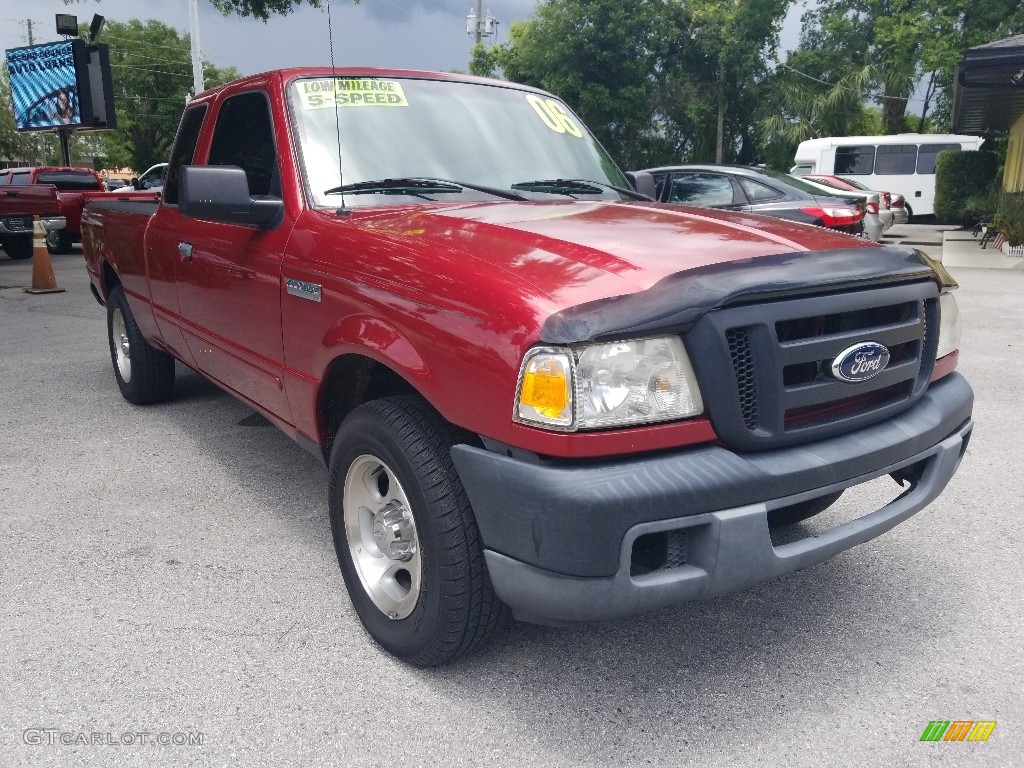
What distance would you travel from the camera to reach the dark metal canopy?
1337 centimetres

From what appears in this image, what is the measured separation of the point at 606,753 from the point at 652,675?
38 cm

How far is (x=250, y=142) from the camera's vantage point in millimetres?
3533

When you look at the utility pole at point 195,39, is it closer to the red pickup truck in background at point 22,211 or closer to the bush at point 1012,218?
the red pickup truck in background at point 22,211

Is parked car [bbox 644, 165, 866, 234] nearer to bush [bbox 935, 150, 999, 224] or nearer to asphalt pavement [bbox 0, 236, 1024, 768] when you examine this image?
asphalt pavement [bbox 0, 236, 1024, 768]

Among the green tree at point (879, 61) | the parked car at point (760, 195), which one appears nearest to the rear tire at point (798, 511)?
the parked car at point (760, 195)

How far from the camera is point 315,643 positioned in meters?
2.68

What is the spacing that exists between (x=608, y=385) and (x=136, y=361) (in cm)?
400

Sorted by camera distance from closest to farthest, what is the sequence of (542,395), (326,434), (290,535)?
(542,395) → (326,434) → (290,535)

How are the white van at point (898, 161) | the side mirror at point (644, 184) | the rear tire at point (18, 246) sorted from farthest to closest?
the white van at point (898, 161)
the rear tire at point (18, 246)
the side mirror at point (644, 184)

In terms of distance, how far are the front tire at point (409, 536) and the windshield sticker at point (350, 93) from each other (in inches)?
53.8

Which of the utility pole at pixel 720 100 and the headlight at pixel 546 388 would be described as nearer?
the headlight at pixel 546 388

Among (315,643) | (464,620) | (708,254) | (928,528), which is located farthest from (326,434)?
(928,528)

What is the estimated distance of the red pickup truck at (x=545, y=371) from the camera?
6.52 feet

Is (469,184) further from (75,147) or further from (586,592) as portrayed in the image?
(75,147)
